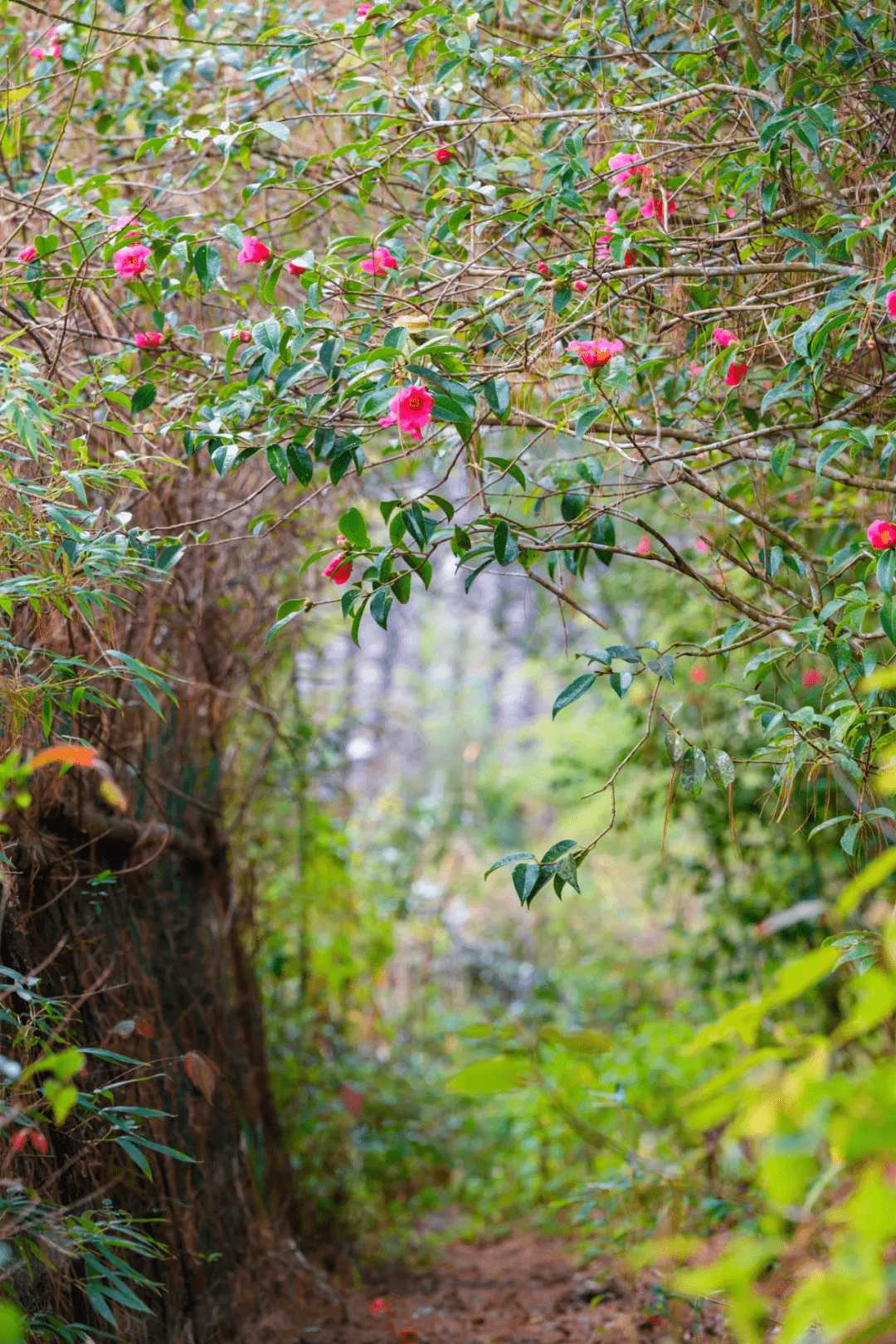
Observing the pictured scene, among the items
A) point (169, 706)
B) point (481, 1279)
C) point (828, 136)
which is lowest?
point (481, 1279)

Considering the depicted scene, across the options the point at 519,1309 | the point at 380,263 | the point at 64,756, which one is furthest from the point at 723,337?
the point at 519,1309

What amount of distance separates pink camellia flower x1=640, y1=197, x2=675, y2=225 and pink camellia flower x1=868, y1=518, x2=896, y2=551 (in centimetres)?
71

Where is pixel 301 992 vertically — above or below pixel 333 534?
below

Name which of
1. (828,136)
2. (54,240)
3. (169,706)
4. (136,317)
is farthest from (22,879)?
(828,136)

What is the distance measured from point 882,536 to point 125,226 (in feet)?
4.55

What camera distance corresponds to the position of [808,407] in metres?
1.95

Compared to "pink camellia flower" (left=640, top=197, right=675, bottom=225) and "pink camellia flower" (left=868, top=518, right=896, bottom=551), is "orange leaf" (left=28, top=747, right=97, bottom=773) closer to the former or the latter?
"pink camellia flower" (left=868, top=518, right=896, bottom=551)

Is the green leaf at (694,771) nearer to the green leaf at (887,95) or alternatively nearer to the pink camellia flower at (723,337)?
the pink camellia flower at (723,337)

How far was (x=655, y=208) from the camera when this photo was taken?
76.0 inches

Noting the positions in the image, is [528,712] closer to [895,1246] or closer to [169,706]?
[169,706]

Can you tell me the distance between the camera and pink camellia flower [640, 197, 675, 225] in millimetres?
1889

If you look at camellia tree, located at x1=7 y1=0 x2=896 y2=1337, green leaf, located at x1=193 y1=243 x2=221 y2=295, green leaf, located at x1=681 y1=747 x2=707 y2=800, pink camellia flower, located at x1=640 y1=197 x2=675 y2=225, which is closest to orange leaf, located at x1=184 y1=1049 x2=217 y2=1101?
camellia tree, located at x1=7 y1=0 x2=896 y2=1337

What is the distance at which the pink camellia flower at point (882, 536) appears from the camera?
1.54 metres

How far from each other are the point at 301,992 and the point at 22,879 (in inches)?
72.7
